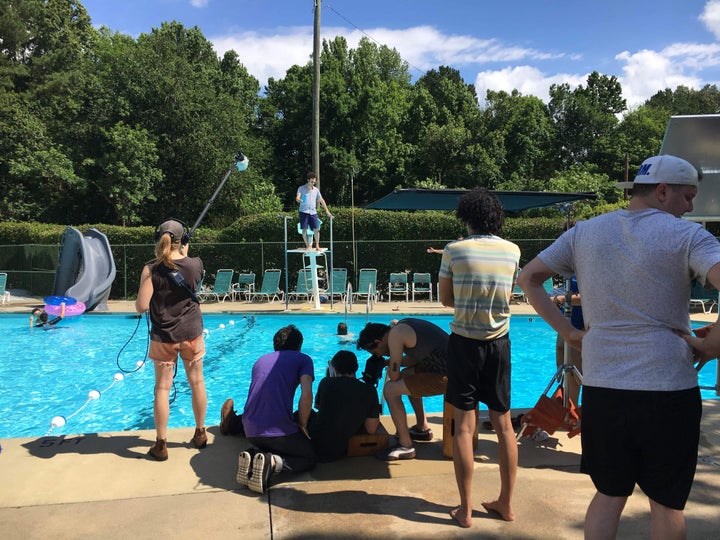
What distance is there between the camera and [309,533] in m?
2.66

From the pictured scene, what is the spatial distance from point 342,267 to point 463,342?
1506 cm

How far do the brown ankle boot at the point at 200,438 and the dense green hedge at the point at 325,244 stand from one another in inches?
509

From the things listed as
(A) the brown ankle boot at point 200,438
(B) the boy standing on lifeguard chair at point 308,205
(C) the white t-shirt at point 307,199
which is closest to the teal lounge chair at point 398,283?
(B) the boy standing on lifeguard chair at point 308,205

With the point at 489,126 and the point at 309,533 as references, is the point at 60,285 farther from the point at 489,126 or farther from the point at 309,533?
the point at 489,126

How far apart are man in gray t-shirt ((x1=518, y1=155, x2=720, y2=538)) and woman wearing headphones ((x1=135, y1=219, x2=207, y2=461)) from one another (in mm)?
2786

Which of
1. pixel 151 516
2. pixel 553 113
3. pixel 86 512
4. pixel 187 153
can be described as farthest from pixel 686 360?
pixel 553 113

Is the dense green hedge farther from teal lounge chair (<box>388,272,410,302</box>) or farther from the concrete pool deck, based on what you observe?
the concrete pool deck

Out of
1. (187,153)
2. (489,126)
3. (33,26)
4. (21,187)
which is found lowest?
(21,187)

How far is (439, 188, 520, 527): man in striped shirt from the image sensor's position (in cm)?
271

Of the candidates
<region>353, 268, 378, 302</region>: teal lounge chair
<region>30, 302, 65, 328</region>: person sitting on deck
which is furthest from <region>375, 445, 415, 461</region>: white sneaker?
<region>353, 268, 378, 302</region>: teal lounge chair

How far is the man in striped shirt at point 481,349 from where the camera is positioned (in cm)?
271

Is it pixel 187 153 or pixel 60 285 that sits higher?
pixel 187 153

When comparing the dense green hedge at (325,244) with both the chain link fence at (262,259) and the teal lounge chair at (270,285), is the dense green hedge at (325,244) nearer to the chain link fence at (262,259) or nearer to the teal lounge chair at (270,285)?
the chain link fence at (262,259)

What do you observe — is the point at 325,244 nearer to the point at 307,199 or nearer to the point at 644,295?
the point at 307,199
